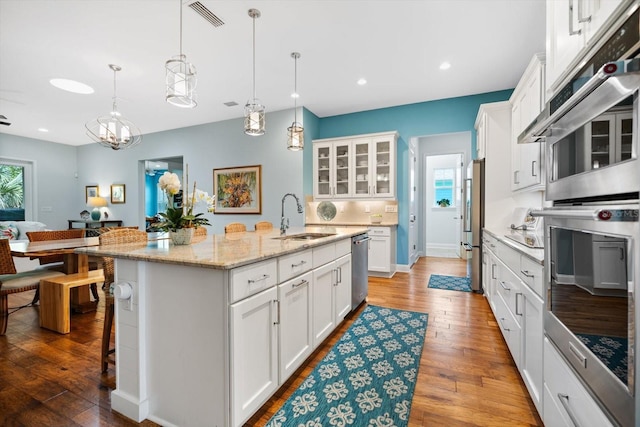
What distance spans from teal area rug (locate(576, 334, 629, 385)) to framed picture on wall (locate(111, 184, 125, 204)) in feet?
28.2

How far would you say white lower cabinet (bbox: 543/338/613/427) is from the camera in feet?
3.04

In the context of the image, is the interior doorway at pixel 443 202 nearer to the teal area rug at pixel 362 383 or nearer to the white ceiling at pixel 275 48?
the white ceiling at pixel 275 48

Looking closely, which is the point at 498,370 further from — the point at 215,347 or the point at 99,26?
the point at 99,26

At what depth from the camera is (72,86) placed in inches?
165

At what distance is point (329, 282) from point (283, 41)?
8.54ft

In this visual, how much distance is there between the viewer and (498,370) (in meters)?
2.03

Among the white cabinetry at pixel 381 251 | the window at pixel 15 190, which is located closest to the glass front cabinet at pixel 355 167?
the white cabinetry at pixel 381 251

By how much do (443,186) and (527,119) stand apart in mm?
5335

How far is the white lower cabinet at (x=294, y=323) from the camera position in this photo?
1.74 metres

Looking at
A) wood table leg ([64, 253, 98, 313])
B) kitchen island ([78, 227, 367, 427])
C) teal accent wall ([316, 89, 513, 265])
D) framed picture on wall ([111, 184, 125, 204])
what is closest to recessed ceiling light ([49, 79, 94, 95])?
wood table leg ([64, 253, 98, 313])

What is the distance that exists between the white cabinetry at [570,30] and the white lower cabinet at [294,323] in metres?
1.79

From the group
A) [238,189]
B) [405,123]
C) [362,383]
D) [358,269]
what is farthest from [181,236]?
[405,123]

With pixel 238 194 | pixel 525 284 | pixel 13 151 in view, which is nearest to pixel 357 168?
pixel 238 194

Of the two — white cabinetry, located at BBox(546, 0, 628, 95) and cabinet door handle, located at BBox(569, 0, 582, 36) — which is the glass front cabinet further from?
cabinet door handle, located at BBox(569, 0, 582, 36)
